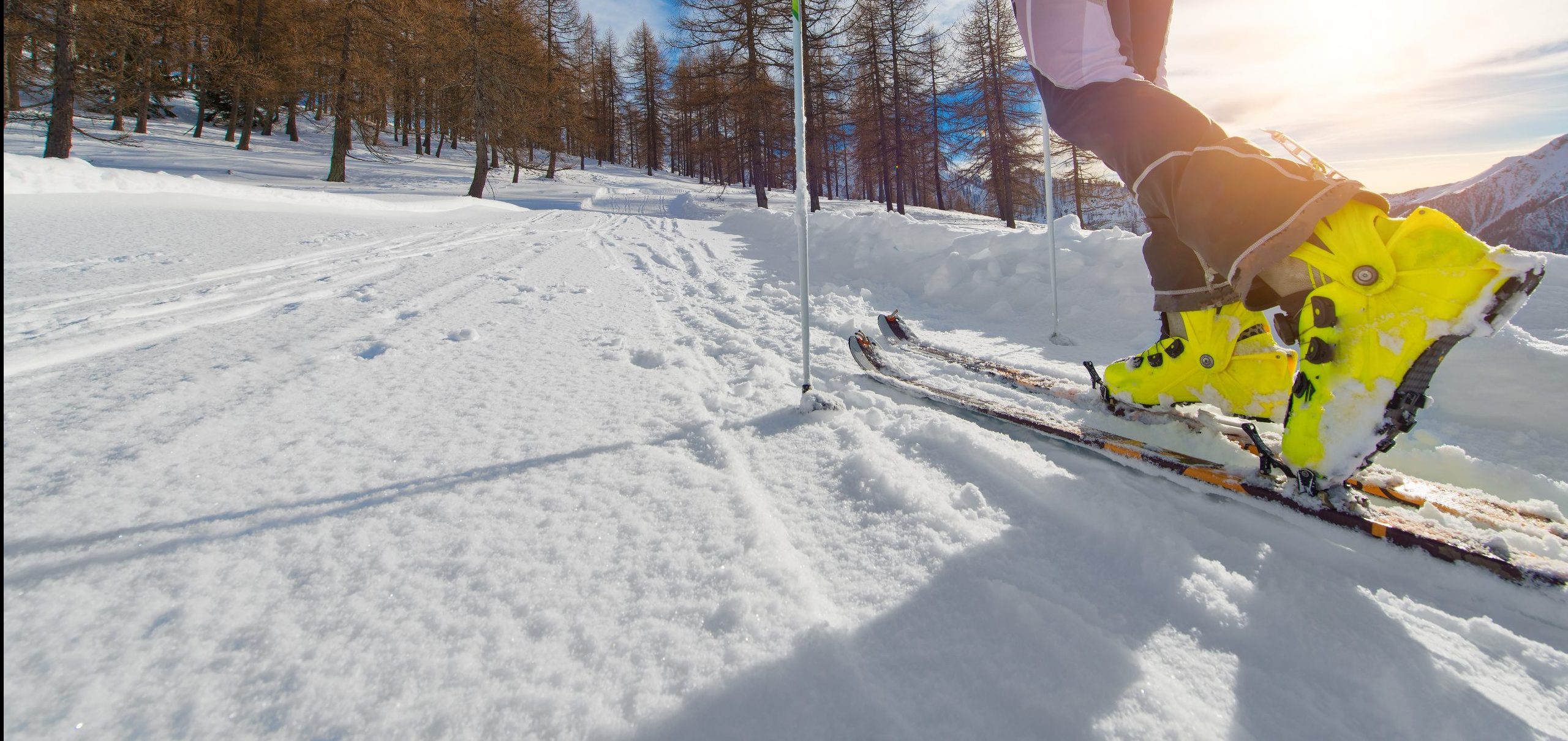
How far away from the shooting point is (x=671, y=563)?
38.6 inches

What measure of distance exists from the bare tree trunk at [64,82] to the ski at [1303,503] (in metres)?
15.3

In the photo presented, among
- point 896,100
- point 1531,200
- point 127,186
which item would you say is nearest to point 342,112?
point 127,186

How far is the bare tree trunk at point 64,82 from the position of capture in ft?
30.5

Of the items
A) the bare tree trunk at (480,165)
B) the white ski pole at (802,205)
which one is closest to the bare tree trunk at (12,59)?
the bare tree trunk at (480,165)

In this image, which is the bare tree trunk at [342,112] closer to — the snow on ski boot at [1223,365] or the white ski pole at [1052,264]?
the white ski pole at [1052,264]

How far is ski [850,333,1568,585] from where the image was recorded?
3.12 feet

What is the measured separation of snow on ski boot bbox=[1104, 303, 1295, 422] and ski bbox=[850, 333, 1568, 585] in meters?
0.33

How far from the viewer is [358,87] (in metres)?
14.3

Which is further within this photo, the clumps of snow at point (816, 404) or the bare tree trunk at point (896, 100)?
the bare tree trunk at point (896, 100)

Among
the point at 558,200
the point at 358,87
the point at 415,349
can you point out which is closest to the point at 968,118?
the point at 558,200

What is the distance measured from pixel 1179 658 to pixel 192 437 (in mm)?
2018

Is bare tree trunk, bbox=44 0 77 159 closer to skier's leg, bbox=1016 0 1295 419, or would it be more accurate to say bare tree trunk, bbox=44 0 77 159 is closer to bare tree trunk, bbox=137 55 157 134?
bare tree trunk, bbox=137 55 157 134

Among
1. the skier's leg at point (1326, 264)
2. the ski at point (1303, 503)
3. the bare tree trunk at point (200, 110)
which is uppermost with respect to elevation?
the bare tree trunk at point (200, 110)

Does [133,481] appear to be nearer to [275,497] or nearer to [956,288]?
[275,497]
